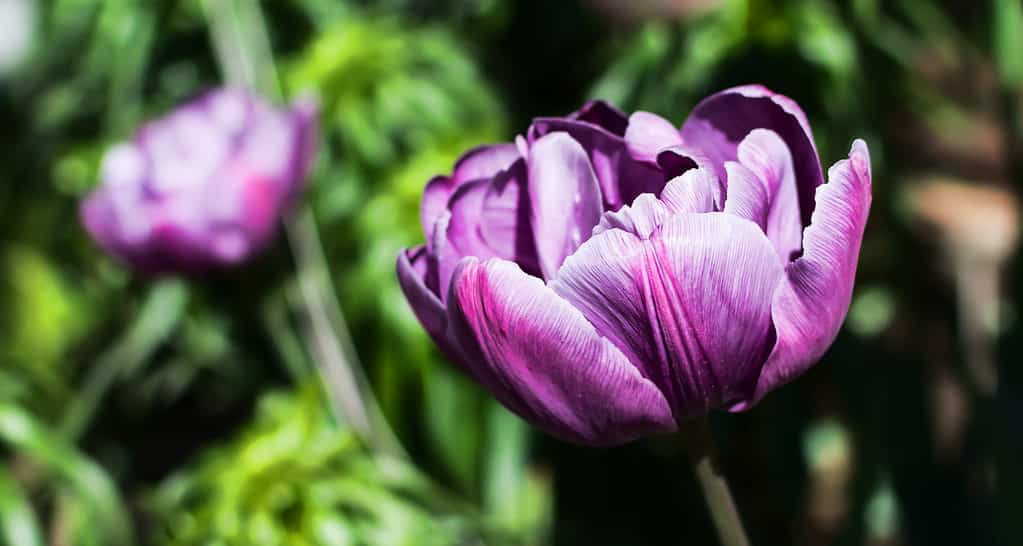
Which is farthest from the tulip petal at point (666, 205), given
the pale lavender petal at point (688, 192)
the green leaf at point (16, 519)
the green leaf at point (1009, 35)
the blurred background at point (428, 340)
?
the green leaf at point (16, 519)

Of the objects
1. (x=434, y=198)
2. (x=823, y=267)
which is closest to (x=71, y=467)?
(x=434, y=198)

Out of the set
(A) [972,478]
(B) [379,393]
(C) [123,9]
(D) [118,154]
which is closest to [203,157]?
(D) [118,154]

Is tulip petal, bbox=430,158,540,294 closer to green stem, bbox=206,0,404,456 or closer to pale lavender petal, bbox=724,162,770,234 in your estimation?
pale lavender petal, bbox=724,162,770,234

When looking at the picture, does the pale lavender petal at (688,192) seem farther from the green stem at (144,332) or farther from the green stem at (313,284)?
the green stem at (144,332)

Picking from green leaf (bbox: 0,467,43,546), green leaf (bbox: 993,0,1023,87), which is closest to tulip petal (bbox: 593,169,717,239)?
green leaf (bbox: 993,0,1023,87)

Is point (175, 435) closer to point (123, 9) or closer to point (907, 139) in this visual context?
point (123, 9)

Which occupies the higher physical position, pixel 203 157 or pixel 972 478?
pixel 203 157
